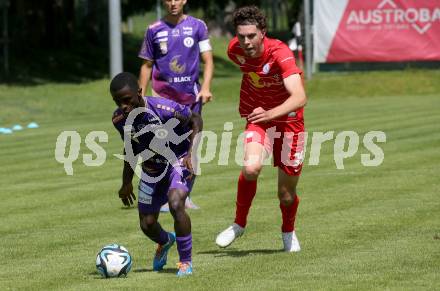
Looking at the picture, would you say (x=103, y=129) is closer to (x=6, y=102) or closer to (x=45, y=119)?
(x=45, y=119)

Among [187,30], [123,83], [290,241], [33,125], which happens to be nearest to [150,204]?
[123,83]

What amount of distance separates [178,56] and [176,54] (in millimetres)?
33

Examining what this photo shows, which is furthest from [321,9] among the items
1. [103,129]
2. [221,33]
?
[221,33]

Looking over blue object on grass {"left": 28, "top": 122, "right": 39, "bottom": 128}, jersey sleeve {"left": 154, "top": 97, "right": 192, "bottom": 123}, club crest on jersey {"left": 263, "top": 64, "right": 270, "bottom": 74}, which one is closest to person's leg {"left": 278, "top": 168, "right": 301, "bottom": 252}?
club crest on jersey {"left": 263, "top": 64, "right": 270, "bottom": 74}

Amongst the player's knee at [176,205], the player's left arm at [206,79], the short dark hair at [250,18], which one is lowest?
the player's left arm at [206,79]

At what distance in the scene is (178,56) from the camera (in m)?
13.6

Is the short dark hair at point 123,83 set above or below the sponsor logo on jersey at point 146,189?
above

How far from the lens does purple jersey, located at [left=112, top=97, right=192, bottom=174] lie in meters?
9.20

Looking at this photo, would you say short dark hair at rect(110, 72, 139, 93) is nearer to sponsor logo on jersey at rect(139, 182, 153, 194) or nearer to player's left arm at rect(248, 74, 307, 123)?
sponsor logo on jersey at rect(139, 182, 153, 194)

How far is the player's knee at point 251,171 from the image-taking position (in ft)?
34.0

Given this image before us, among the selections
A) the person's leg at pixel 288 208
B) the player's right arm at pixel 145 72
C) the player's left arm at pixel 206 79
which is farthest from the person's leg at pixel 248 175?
the player's right arm at pixel 145 72

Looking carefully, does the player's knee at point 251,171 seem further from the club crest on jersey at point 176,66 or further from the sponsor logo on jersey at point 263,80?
the club crest on jersey at point 176,66

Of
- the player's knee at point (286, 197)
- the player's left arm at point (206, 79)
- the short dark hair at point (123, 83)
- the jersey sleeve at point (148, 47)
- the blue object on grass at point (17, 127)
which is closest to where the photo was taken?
the short dark hair at point (123, 83)

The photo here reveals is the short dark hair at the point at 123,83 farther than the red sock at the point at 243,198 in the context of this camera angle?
No
